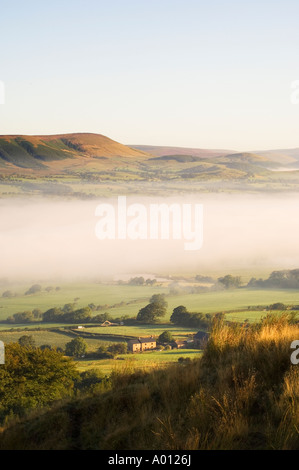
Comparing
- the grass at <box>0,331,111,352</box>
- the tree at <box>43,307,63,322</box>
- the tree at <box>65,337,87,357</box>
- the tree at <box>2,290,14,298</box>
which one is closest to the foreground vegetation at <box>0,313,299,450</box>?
the tree at <box>65,337,87,357</box>

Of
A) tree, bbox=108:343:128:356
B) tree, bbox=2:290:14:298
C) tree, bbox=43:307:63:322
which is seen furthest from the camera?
tree, bbox=2:290:14:298

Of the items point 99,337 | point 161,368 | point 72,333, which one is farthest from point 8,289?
point 161,368

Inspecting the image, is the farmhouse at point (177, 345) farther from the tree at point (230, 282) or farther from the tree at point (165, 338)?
the tree at point (230, 282)

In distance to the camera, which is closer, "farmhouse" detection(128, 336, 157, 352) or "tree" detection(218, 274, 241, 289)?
"farmhouse" detection(128, 336, 157, 352)

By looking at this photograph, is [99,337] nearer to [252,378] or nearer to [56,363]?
[56,363]

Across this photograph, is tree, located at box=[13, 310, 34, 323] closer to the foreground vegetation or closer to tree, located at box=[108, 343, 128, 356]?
tree, located at box=[108, 343, 128, 356]

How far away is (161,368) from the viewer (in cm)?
966

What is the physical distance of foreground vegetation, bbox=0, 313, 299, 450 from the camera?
21.6 feet

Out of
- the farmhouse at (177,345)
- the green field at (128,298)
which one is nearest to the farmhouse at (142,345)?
the farmhouse at (177,345)

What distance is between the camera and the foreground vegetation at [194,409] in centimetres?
658

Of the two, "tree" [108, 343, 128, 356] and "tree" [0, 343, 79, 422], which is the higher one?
"tree" [0, 343, 79, 422]

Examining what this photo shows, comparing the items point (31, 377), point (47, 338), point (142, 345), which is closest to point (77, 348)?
point (142, 345)

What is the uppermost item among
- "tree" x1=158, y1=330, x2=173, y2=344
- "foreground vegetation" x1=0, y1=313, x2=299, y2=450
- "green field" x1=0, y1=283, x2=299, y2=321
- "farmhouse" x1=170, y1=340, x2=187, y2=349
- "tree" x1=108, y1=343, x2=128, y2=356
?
"foreground vegetation" x1=0, y1=313, x2=299, y2=450
